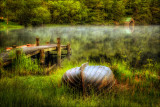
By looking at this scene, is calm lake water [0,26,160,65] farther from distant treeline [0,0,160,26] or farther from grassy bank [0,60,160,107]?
distant treeline [0,0,160,26]

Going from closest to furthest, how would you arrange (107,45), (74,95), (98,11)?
(74,95) → (107,45) → (98,11)

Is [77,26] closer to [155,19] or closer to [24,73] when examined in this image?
[155,19]

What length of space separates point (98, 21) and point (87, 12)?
6148 millimetres

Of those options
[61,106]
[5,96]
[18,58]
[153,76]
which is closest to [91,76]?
[61,106]

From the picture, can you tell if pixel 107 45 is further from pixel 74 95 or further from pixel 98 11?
pixel 98 11

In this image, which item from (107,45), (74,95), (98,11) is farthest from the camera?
(98,11)

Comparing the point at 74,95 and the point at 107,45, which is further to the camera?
the point at 107,45

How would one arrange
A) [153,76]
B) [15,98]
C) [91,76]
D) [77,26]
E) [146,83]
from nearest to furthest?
[15,98] → [91,76] → [146,83] → [153,76] → [77,26]

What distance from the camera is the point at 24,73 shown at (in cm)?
729

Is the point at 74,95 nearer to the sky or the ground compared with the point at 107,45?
nearer to the ground

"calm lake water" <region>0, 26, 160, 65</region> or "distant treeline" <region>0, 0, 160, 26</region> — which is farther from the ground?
"distant treeline" <region>0, 0, 160, 26</region>

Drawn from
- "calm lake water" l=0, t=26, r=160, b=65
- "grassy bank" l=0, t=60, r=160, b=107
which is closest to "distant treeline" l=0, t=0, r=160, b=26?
"calm lake water" l=0, t=26, r=160, b=65

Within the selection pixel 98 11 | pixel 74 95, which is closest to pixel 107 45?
pixel 74 95

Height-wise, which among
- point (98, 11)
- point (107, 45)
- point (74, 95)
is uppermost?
point (98, 11)
